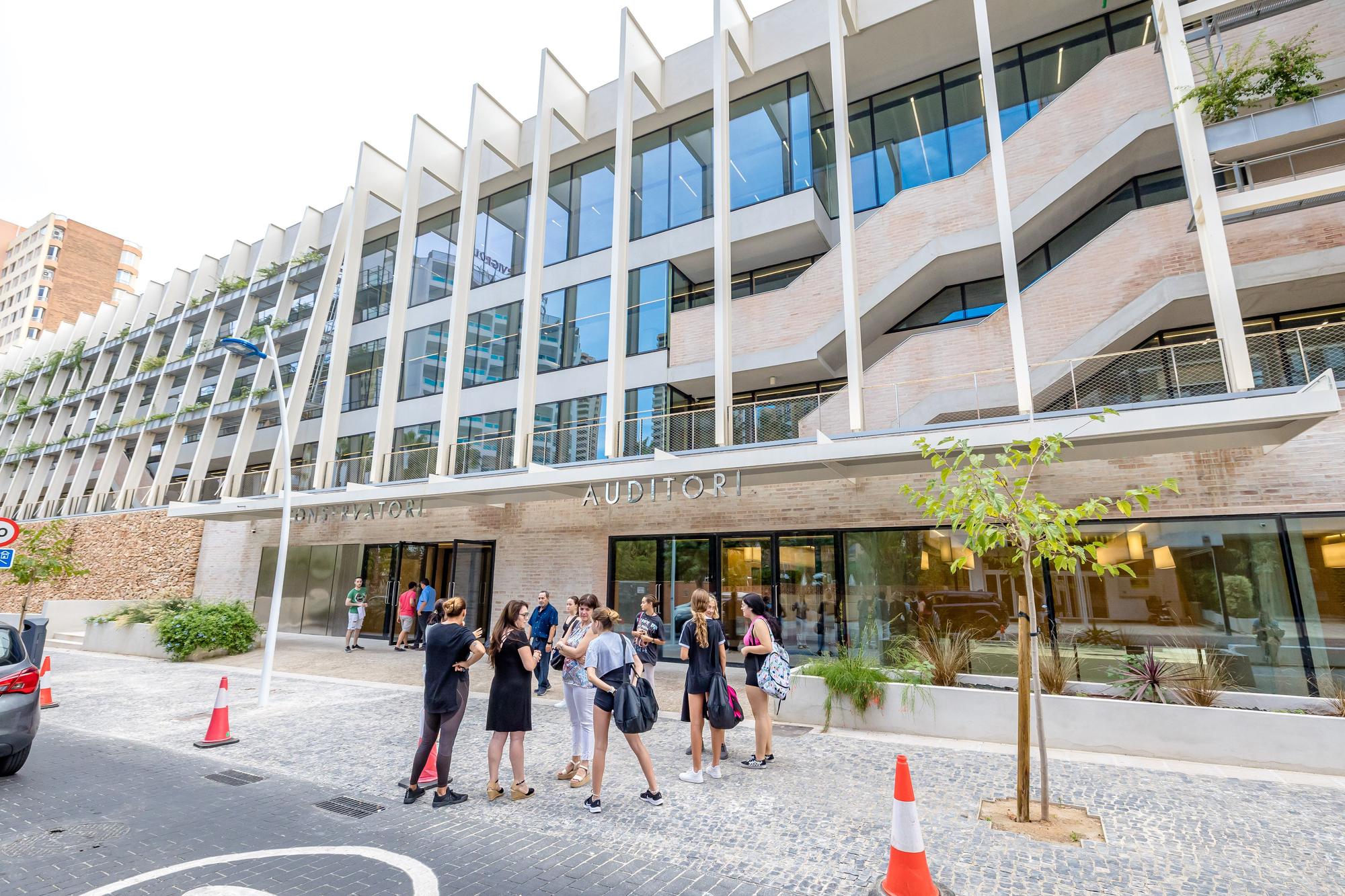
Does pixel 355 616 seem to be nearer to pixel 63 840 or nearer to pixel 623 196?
pixel 63 840

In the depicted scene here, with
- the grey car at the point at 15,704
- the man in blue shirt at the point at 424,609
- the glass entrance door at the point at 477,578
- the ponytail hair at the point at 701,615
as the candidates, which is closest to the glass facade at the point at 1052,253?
the ponytail hair at the point at 701,615

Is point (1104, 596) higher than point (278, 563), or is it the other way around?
point (278, 563)

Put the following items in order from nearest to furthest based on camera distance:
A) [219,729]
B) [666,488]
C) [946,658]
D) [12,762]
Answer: [12,762], [219,729], [946,658], [666,488]

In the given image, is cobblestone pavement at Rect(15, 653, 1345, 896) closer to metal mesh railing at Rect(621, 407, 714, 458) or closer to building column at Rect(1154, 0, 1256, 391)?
building column at Rect(1154, 0, 1256, 391)

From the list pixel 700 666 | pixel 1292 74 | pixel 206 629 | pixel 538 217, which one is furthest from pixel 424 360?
pixel 1292 74

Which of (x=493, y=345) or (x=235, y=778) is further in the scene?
(x=493, y=345)

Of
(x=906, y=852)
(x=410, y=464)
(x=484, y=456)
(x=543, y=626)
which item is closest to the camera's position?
(x=906, y=852)

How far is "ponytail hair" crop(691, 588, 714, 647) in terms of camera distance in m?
6.67

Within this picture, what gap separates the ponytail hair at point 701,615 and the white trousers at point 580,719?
4.18 feet

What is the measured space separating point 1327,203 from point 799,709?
12.4m

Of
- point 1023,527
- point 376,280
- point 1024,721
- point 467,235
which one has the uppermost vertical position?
point 376,280

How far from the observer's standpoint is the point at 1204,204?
9.96m

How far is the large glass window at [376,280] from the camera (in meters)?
24.5

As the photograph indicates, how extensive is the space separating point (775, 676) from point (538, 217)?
15.2 metres
